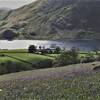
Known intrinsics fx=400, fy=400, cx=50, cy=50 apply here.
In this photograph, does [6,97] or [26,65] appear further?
[26,65]

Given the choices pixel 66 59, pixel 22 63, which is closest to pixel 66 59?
pixel 66 59

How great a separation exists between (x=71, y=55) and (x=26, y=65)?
495 inches

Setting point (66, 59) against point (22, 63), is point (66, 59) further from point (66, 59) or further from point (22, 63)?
point (22, 63)

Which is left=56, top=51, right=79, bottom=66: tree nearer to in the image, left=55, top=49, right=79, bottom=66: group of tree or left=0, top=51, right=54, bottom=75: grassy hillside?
left=55, top=49, right=79, bottom=66: group of tree

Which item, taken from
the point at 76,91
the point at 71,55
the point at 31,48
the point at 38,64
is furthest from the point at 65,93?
the point at 31,48

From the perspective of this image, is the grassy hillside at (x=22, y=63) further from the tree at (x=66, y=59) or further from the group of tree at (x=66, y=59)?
the tree at (x=66, y=59)

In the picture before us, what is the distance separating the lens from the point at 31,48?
13688 centimetres

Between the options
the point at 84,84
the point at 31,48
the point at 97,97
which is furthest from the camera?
the point at 31,48

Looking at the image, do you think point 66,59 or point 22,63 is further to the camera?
point 22,63

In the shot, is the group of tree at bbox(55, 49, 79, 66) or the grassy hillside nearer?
the group of tree at bbox(55, 49, 79, 66)

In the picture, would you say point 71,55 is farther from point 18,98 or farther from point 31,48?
point 18,98

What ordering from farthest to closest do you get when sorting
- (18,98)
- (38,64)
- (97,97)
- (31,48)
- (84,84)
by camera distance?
1. (31,48)
2. (38,64)
3. (84,84)
4. (18,98)
5. (97,97)

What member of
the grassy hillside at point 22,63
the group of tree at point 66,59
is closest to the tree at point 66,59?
the group of tree at point 66,59

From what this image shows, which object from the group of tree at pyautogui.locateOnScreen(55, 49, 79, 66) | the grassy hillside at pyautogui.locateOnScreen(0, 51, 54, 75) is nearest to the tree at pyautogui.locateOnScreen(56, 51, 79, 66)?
the group of tree at pyautogui.locateOnScreen(55, 49, 79, 66)
